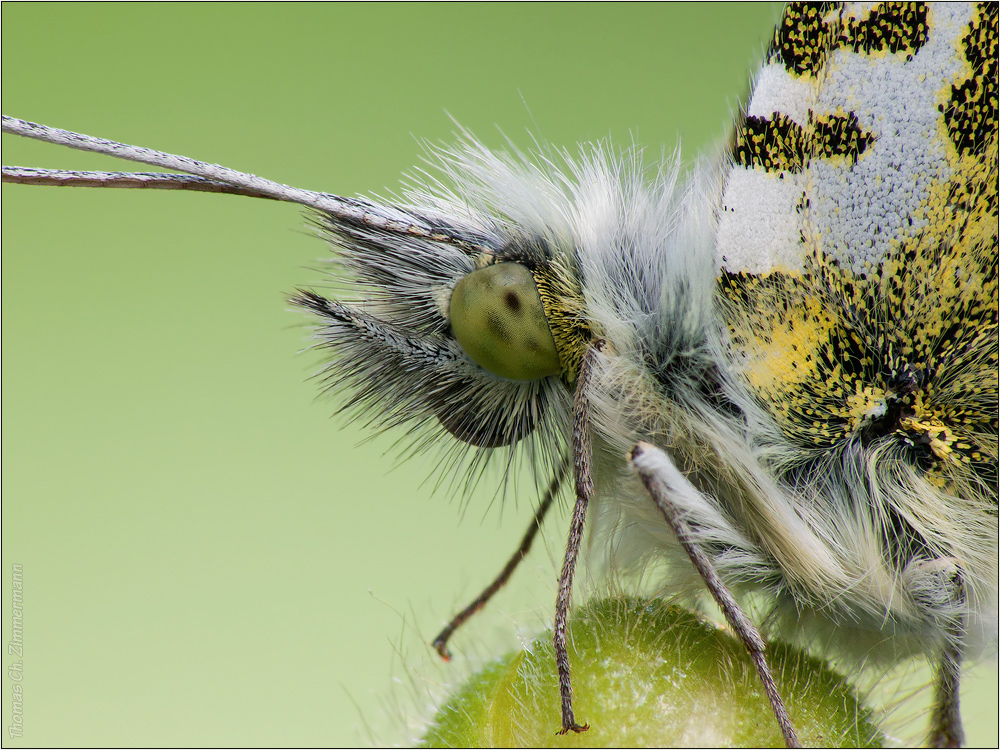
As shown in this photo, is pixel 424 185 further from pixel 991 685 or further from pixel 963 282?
pixel 991 685

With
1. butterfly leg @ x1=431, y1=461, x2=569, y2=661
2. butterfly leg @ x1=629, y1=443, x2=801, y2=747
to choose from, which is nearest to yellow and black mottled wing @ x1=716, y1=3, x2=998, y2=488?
butterfly leg @ x1=629, y1=443, x2=801, y2=747

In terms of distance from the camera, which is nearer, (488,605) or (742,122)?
(742,122)

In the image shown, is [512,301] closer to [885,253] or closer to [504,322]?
[504,322]

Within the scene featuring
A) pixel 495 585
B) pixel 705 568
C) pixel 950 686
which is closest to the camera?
pixel 705 568

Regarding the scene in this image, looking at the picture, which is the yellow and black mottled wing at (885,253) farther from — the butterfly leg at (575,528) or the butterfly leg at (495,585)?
the butterfly leg at (495,585)

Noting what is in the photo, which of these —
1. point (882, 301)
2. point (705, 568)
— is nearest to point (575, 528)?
point (705, 568)

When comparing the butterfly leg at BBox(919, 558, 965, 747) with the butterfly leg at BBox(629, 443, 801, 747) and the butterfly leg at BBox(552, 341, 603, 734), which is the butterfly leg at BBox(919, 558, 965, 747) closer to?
the butterfly leg at BBox(629, 443, 801, 747)

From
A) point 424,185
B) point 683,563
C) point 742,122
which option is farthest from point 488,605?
point 742,122
